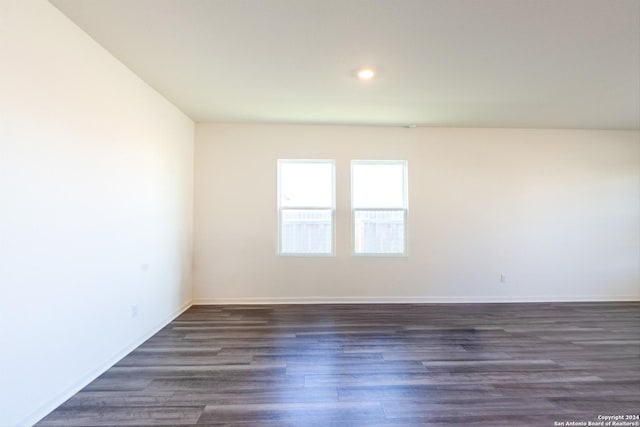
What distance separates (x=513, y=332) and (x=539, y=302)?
64.8 inches

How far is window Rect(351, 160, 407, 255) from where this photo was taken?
188 inches

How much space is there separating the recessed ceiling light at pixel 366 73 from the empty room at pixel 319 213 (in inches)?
1.8

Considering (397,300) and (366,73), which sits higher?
(366,73)

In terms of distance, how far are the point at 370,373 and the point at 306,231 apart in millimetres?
2470

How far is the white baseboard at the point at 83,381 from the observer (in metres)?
1.94

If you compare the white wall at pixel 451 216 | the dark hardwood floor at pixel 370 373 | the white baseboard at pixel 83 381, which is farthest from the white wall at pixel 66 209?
the white wall at pixel 451 216

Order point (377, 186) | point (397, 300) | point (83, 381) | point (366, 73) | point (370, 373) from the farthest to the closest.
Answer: point (377, 186) → point (397, 300) → point (366, 73) → point (370, 373) → point (83, 381)

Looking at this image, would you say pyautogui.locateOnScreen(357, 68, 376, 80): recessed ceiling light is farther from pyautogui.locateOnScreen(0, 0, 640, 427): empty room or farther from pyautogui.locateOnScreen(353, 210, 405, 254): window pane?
pyautogui.locateOnScreen(353, 210, 405, 254): window pane

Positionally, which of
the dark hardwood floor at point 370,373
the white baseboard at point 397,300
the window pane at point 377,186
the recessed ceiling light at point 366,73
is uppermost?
the recessed ceiling light at point 366,73

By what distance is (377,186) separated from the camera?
190 inches

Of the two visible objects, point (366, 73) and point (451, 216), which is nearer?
point (366, 73)

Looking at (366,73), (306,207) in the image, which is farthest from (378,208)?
(366,73)

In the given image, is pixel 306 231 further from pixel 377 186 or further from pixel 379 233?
pixel 377 186

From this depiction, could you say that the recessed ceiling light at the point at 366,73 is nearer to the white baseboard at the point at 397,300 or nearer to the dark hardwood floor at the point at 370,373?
the dark hardwood floor at the point at 370,373
